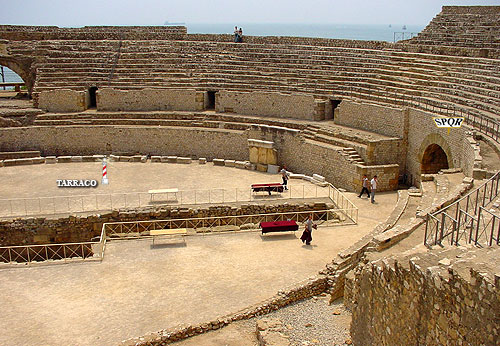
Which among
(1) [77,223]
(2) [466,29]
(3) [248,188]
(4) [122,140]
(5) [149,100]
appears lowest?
(1) [77,223]

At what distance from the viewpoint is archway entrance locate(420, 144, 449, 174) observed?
1983 cm

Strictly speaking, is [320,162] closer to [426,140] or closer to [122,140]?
[426,140]

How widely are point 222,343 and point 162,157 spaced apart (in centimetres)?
1442

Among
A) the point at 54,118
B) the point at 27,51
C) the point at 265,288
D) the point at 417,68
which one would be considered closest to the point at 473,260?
the point at 265,288

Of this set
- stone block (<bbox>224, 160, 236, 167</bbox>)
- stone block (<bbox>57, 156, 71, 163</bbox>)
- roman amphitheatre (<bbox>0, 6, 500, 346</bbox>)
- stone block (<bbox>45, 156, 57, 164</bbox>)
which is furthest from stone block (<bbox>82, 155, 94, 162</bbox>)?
stone block (<bbox>224, 160, 236, 167</bbox>)

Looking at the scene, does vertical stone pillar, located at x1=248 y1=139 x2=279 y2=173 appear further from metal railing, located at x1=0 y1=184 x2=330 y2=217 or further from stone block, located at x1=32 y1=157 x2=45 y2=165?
stone block, located at x1=32 y1=157 x2=45 y2=165

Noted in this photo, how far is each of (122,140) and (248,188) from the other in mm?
8044

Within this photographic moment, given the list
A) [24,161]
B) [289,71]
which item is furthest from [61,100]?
[289,71]

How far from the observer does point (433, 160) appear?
20.1m

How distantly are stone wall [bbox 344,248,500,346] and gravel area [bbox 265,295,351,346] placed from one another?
42.0 inches

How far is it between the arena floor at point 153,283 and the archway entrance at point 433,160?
3.03m

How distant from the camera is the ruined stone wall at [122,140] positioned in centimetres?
2459

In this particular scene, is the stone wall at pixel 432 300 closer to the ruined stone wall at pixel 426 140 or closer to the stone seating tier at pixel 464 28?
the ruined stone wall at pixel 426 140

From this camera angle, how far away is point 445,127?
58.6 feet
